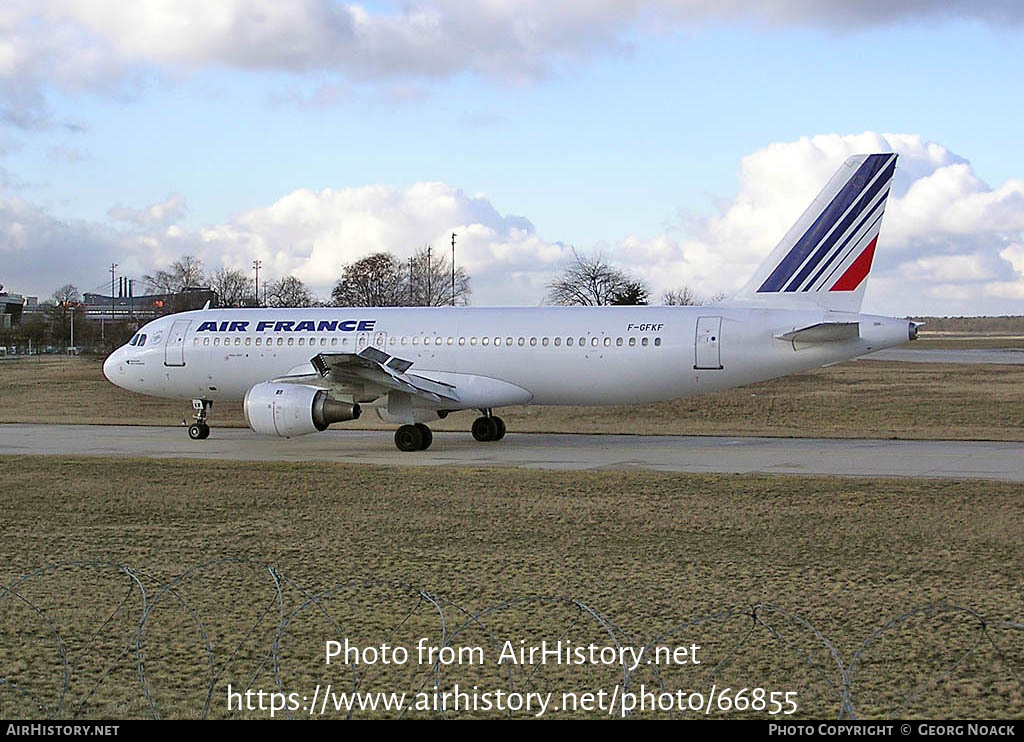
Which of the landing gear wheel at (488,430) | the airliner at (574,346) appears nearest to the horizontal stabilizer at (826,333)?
the airliner at (574,346)

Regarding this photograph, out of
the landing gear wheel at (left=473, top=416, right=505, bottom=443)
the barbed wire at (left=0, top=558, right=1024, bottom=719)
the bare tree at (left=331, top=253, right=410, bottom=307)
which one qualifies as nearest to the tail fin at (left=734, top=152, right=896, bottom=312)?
the landing gear wheel at (left=473, top=416, right=505, bottom=443)

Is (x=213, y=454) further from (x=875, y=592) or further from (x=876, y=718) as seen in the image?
(x=876, y=718)

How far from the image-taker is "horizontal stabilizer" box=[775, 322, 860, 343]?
913 inches

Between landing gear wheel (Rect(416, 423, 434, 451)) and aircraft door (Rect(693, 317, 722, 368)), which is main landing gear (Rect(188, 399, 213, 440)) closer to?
landing gear wheel (Rect(416, 423, 434, 451))

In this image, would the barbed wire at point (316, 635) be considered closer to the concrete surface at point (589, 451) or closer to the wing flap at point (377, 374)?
the concrete surface at point (589, 451)

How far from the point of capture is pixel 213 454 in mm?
24219

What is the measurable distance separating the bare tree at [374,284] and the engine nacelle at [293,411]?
55.0 metres

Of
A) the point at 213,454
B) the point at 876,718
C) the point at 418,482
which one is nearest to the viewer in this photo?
the point at 876,718

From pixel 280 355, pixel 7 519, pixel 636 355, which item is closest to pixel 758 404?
pixel 636 355

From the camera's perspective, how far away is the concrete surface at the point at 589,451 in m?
21.1

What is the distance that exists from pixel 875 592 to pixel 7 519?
10.6 meters

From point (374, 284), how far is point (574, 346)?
5791 centimetres

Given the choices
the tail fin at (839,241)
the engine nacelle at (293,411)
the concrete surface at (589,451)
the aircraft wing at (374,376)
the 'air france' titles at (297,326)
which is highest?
the tail fin at (839,241)

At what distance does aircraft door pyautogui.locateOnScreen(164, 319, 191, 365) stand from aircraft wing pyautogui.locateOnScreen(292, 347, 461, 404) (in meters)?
4.02
